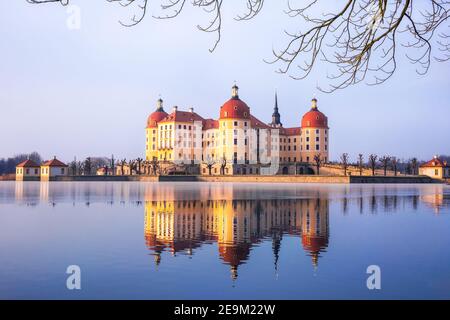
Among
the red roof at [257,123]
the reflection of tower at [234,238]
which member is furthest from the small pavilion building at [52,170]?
A: the reflection of tower at [234,238]

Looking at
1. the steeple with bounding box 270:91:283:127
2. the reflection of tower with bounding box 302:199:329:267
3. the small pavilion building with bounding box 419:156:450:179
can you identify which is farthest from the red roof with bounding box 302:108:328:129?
the reflection of tower with bounding box 302:199:329:267

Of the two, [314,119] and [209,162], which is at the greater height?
[314,119]

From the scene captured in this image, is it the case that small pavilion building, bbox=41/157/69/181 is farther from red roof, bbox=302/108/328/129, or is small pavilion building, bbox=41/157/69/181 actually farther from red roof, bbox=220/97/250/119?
red roof, bbox=302/108/328/129

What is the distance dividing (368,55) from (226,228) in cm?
993

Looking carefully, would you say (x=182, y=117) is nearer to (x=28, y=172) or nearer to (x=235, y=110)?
(x=235, y=110)

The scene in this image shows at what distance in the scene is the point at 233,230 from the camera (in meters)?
15.8

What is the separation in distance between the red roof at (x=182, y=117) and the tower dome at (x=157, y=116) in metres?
3.31

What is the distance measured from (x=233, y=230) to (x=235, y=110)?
88605mm

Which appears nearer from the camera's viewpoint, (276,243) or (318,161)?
(276,243)

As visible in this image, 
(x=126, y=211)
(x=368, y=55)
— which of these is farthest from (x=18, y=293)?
(x=126, y=211)

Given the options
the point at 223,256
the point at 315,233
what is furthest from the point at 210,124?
the point at 223,256

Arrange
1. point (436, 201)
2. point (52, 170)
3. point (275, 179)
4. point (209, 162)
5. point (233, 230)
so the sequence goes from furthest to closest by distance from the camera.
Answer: point (209, 162), point (52, 170), point (275, 179), point (436, 201), point (233, 230)

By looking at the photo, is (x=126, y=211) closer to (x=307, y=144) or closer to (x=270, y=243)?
(x=270, y=243)

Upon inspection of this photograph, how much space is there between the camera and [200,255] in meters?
11.4
